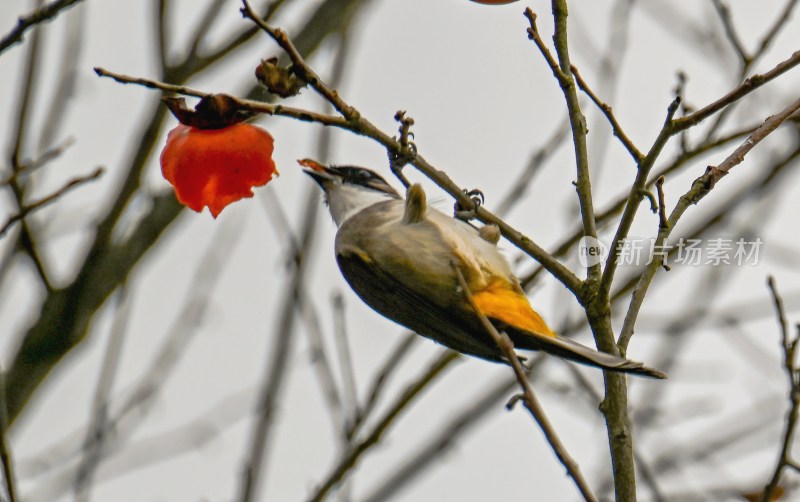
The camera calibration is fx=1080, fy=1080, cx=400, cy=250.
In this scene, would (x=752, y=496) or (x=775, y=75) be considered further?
(x=752, y=496)

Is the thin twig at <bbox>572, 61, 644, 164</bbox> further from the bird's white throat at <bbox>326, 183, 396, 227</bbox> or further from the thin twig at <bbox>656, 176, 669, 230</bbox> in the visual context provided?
the bird's white throat at <bbox>326, 183, 396, 227</bbox>

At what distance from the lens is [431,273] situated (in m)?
3.84

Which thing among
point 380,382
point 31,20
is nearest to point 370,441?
point 380,382

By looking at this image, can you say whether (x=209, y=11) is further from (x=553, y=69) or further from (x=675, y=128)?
(x=675, y=128)

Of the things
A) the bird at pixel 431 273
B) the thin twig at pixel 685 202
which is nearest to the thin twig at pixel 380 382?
the bird at pixel 431 273

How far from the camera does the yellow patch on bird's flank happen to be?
3.42 m

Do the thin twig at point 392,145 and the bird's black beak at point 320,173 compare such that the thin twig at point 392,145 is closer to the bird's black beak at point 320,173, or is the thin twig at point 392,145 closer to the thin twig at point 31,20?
the thin twig at point 31,20

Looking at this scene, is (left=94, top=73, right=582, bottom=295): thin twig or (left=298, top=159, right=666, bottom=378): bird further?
(left=298, top=159, right=666, bottom=378): bird

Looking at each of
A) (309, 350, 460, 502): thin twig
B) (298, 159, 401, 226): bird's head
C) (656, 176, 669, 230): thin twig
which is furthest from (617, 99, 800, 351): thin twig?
(298, 159, 401, 226): bird's head

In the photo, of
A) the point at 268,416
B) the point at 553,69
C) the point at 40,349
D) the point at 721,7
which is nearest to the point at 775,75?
the point at 553,69

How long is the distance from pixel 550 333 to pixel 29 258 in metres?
2.13

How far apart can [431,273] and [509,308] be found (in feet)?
1.27

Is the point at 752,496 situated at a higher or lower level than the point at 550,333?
lower

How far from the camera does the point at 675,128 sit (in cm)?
258
